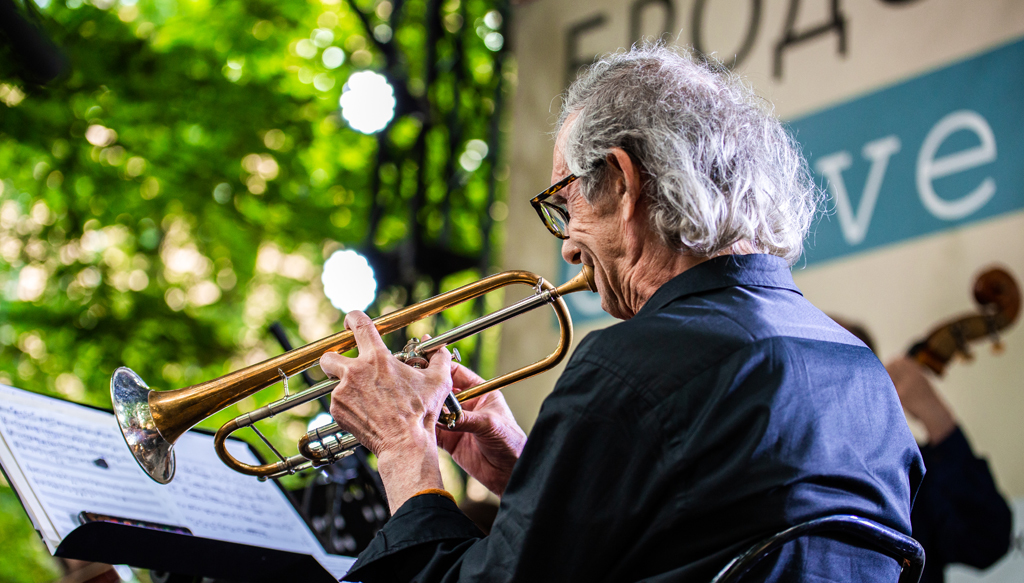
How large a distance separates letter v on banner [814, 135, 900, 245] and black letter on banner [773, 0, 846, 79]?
20.0 inches

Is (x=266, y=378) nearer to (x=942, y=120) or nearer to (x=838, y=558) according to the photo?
(x=838, y=558)

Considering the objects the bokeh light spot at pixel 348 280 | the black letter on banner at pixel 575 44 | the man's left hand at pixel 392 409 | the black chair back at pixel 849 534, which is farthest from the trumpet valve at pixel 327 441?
the black letter on banner at pixel 575 44

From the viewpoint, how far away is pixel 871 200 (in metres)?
3.70

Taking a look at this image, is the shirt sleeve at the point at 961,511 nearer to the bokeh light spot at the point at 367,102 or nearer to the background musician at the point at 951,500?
the background musician at the point at 951,500

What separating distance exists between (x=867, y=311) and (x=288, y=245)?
4.92 meters

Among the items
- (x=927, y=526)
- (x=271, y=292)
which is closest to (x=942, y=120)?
(x=927, y=526)

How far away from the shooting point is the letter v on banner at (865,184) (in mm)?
3689

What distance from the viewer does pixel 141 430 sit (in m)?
1.84

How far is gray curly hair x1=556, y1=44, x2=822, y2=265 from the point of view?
4.89ft

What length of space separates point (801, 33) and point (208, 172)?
4.47 metres

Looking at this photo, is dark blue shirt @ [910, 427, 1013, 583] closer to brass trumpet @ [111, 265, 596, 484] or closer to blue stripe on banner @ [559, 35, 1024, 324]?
blue stripe on banner @ [559, 35, 1024, 324]

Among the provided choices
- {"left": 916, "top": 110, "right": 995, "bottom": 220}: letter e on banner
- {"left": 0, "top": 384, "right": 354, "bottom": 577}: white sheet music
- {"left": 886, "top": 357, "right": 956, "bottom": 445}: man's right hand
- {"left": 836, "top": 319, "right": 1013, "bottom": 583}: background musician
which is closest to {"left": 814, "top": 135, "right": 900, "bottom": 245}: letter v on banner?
{"left": 916, "top": 110, "right": 995, "bottom": 220}: letter e on banner

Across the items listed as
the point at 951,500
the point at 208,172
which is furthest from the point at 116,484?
the point at 208,172

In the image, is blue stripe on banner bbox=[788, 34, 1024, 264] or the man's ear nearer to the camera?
the man's ear
